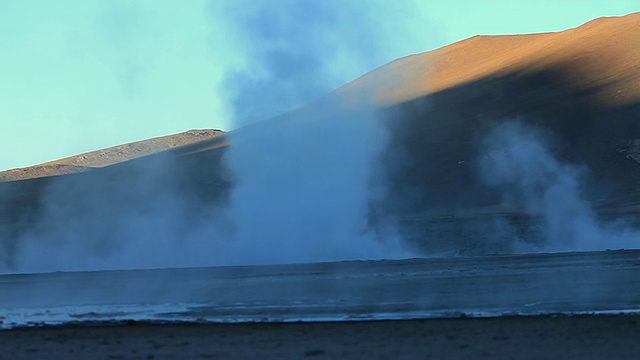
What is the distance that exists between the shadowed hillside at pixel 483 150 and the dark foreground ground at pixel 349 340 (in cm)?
2688

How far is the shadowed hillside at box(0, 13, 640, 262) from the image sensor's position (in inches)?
2250

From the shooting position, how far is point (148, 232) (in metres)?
51.7

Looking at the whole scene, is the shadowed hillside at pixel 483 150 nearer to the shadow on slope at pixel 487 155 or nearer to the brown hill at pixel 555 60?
the shadow on slope at pixel 487 155

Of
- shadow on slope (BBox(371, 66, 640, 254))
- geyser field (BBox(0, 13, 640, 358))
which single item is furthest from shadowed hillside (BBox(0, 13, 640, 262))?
geyser field (BBox(0, 13, 640, 358))

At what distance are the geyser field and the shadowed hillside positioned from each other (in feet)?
0.92

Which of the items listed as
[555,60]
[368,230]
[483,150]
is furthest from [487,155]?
[368,230]

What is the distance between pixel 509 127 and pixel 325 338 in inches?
3303

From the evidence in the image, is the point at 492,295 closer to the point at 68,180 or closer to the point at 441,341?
the point at 441,341

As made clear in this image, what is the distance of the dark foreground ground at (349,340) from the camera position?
1750 centimetres

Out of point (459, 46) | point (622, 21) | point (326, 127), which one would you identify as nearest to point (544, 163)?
point (326, 127)

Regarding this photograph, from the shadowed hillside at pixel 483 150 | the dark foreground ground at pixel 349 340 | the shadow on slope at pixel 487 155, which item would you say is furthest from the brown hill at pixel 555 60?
the dark foreground ground at pixel 349 340

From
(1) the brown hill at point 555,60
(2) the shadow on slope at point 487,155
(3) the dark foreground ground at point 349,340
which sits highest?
(1) the brown hill at point 555,60

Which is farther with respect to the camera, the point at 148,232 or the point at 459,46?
the point at 459,46

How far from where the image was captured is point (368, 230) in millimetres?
48531
